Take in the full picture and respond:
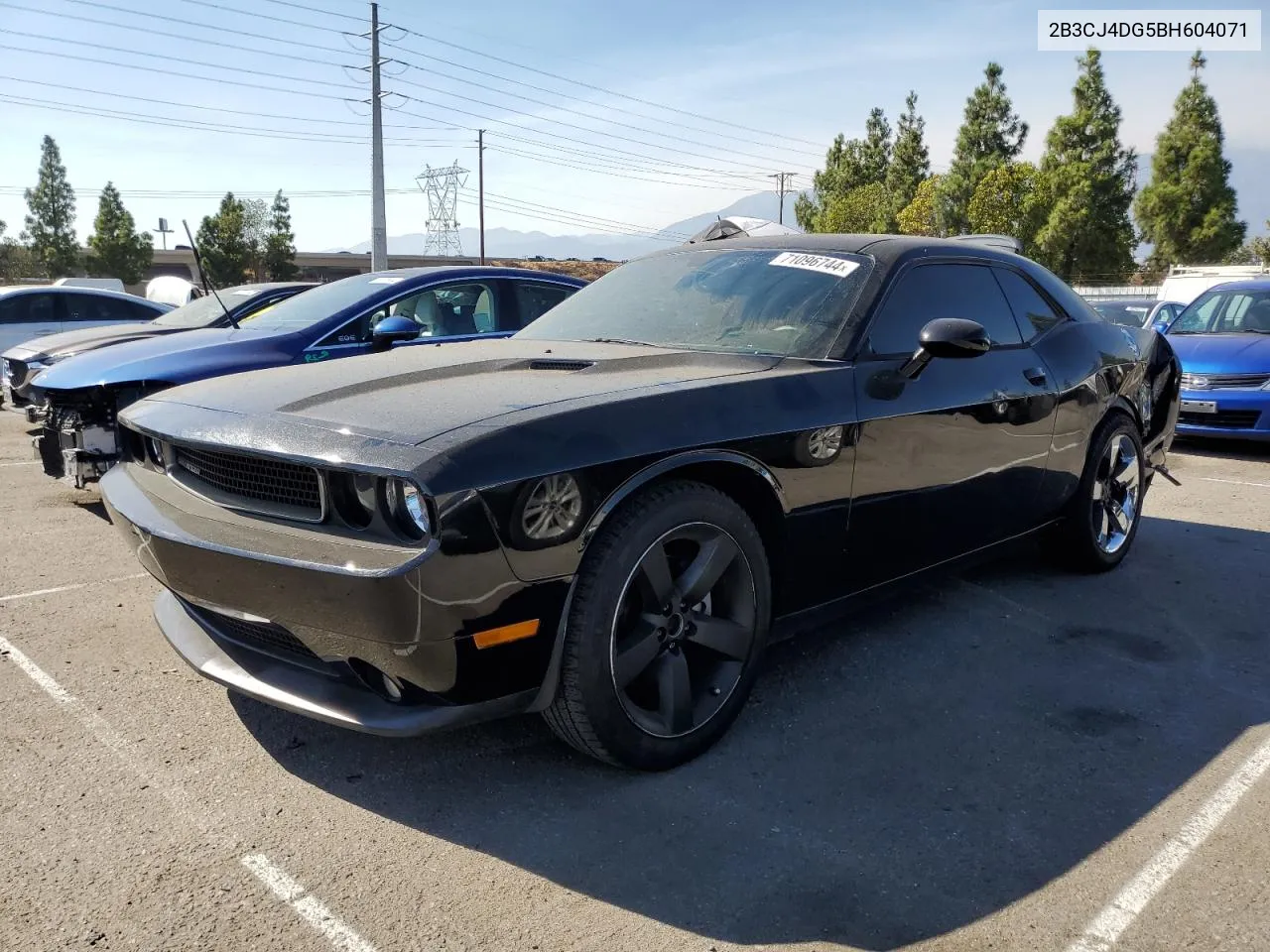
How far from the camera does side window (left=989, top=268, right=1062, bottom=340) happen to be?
14.0 ft

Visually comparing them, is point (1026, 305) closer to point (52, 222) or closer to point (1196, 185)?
point (1196, 185)

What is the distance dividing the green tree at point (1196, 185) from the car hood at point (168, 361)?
37.9 metres

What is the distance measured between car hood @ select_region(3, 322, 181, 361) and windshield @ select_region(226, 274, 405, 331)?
117 centimetres

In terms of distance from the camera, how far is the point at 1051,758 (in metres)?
2.94

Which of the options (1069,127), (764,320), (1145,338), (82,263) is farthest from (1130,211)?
(82,263)

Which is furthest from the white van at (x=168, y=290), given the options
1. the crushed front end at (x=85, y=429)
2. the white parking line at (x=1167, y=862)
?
the white parking line at (x=1167, y=862)

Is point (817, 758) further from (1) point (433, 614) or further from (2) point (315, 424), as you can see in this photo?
(2) point (315, 424)

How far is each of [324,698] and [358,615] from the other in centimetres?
33

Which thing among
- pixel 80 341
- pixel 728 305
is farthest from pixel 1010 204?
pixel 728 305

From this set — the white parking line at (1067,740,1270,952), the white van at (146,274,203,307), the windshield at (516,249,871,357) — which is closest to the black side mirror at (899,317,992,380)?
the windshield at (516,249,871,357)

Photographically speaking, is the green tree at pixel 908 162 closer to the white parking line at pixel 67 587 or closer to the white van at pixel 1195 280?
the white van at pixel 1195 280

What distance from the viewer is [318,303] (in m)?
6.38

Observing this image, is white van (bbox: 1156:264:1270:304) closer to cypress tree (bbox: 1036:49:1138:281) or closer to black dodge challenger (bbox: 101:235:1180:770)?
black dodge challenger (bbox: 101:235:1180:770)

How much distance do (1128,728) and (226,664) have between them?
2756mm
